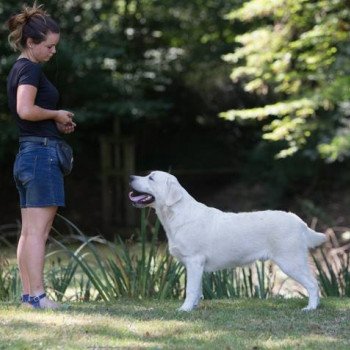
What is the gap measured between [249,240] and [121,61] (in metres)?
11.7

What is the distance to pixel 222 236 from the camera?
5930 mm

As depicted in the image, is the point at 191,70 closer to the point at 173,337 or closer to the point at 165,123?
the point at 165,123

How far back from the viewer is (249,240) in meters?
5.90

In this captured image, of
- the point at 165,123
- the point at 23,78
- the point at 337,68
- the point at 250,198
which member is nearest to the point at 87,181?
the point at 165,123

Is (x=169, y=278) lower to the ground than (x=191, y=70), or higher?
lower

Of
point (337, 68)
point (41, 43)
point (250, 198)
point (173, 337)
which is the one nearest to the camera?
point (173, 337)

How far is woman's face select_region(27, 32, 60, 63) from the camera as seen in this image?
558 cm

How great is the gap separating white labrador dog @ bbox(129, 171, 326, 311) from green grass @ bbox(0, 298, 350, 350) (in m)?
0.33

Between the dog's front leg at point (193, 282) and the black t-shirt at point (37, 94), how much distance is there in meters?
1.41

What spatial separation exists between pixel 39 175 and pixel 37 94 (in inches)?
24.0

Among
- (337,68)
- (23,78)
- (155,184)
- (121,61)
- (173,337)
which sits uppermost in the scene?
(121,61)

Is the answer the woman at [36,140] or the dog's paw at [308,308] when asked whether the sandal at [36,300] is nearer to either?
the woman at [36,140]

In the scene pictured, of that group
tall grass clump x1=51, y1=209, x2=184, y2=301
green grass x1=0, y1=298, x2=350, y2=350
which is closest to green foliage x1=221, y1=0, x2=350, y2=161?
tall grass clump x1=51, y1=209, x2=184, y2=301

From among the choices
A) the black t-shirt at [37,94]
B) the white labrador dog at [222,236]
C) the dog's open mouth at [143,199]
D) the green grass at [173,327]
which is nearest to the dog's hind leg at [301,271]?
the white labrador dog at [222,236]
